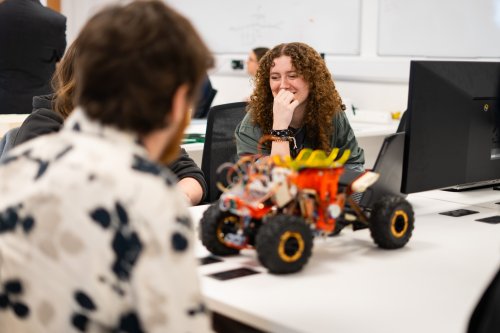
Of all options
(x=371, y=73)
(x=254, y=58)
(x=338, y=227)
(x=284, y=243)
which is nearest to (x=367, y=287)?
(x=284, y=243)

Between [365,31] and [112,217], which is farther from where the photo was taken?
[365,31]

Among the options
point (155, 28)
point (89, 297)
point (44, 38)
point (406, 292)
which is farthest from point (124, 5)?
point (44, 38)

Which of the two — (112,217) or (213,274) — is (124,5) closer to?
(112,217)

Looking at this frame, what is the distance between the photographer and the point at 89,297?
0.89 metres

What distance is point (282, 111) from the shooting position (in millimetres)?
2326

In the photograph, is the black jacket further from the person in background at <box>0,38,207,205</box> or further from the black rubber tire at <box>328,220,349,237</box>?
the black rubber tire at <box>328,220,349,237</box>

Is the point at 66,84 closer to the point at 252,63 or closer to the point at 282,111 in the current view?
the point at 282,111

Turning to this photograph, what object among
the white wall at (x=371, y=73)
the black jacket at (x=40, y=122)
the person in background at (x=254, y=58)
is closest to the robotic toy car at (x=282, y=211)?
the black jacket at (x=40, y=122)

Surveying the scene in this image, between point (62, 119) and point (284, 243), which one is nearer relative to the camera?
point (284, 243)

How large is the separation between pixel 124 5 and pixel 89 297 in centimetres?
41

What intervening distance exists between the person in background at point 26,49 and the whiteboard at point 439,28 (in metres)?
1.99

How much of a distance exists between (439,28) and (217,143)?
2.13 metres

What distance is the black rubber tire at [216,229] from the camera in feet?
4.83

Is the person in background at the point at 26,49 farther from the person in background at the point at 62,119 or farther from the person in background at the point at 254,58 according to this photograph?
the person in background at the point at 62,119
